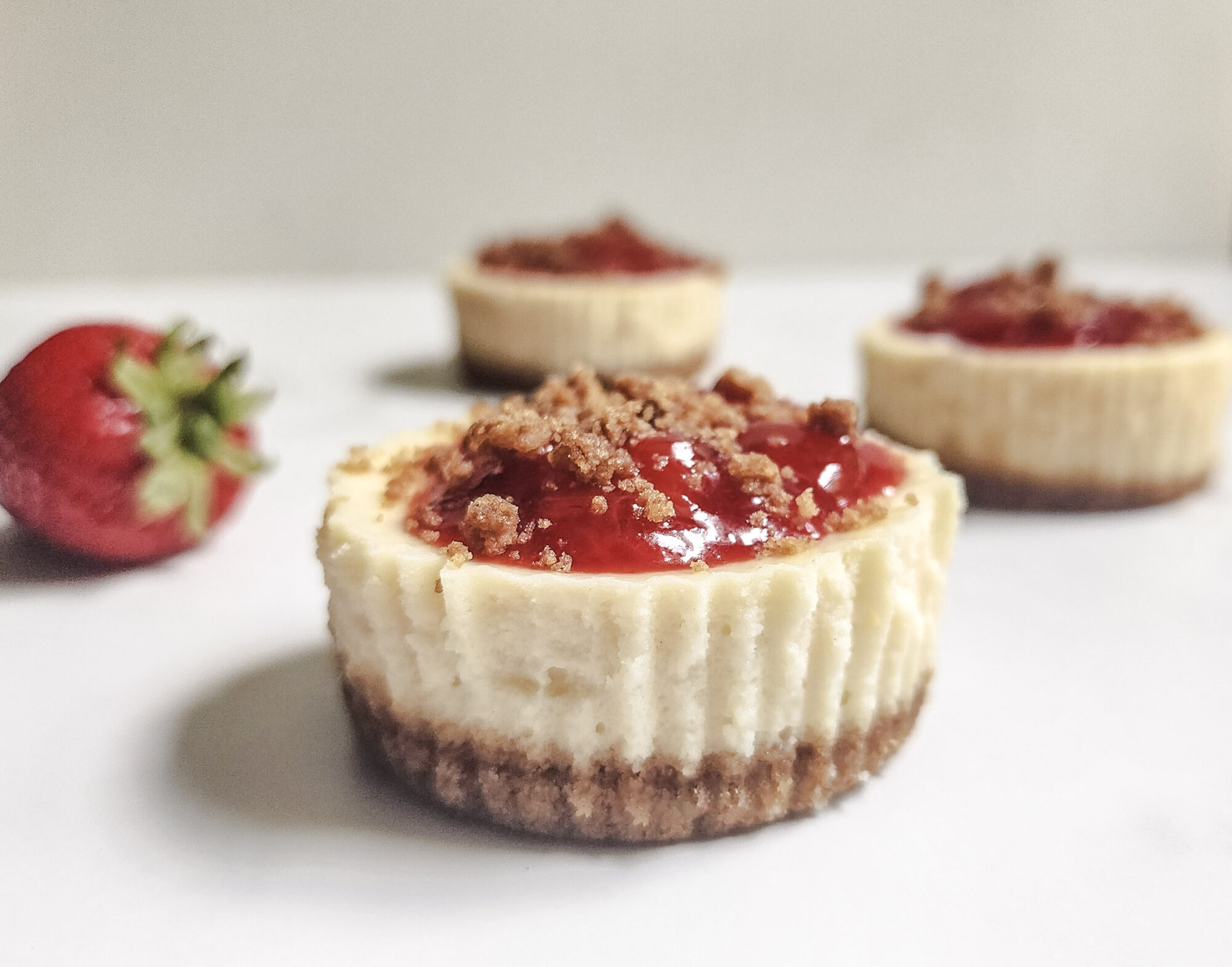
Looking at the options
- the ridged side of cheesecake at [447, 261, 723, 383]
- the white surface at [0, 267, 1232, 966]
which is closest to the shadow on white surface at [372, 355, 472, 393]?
the ridged side of cheesecake at [447, 261, 723, 383]

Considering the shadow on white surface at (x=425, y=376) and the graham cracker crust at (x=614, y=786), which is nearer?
the graham cracker crust at (x=614, y=786)

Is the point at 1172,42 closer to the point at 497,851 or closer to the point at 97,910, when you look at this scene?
the point at 497,851

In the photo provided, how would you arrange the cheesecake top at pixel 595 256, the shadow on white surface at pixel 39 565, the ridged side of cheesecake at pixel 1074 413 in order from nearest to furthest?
the shadow on white surface at pixel 39 565
the ridged side of cheesecake at pixel 1074 413
the cheesecake top at pixel 595 256

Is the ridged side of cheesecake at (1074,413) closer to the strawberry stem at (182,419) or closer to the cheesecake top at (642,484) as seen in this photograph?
the cheesecake top at (642,484)

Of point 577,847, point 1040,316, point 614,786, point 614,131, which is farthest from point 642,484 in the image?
point 614,131

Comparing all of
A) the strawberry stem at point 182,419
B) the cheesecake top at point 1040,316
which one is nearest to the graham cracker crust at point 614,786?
the strawberry stem at point 182,419

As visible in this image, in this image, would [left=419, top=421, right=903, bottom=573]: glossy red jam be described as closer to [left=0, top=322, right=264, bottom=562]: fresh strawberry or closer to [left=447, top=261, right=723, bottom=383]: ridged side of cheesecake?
[left=0, top=322, right=264, bottom=562]: fresh strawberry
